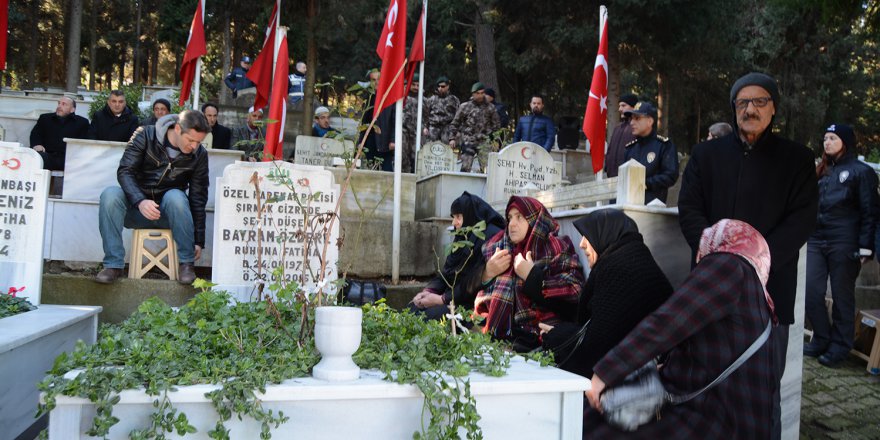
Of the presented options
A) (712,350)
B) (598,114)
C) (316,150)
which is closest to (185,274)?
(712,350)

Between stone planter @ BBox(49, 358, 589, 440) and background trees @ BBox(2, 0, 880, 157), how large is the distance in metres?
13.0

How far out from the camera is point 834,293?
6.28 metres

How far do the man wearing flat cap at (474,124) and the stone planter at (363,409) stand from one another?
373 inches

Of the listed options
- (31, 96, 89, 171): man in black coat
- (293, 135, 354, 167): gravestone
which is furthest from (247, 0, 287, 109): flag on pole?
(31, 96, 89, 171): man in black coat

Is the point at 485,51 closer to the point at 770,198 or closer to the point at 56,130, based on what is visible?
the point at 56,130

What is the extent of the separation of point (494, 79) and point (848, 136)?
1323 centimetres

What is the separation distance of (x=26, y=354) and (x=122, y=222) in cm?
255

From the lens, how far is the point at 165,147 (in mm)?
6172

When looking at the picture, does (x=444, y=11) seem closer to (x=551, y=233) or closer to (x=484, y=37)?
(x=484, y=37)

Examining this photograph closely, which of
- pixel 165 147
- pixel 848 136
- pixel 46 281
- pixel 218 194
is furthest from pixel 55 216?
pixel 848 136

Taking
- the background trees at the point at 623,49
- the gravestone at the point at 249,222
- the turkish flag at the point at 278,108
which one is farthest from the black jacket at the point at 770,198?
the background trees at the point at 623,49

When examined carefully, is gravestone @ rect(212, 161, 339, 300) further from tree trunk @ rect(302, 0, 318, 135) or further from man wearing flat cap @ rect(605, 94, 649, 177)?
tree trunk @ rect(302, 0, 318, 135)

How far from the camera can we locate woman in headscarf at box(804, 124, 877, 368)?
20.5 ft

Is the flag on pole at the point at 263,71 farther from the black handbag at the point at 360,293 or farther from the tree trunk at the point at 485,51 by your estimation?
the tree trunk at the point at 485,51
